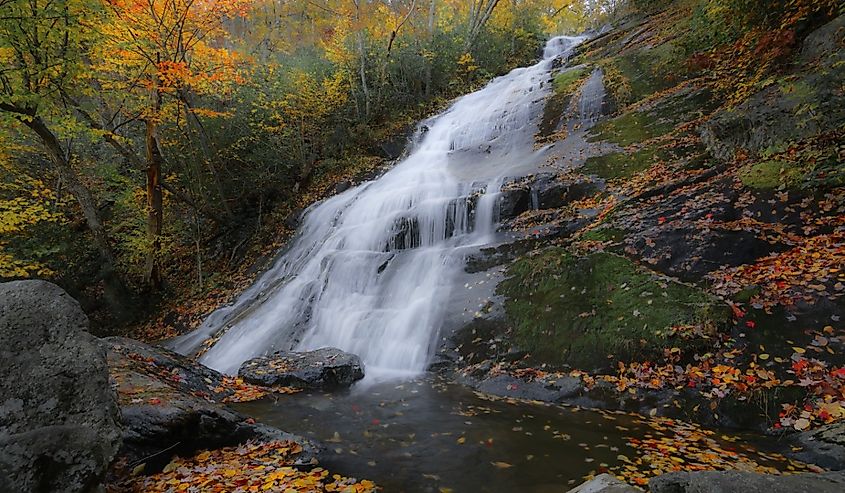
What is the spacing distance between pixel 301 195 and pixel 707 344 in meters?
14.9

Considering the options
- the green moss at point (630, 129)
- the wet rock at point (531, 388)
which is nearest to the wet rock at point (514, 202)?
the green moss at point (630, 129)

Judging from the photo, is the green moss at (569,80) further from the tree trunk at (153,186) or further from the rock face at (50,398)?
the rock face at (50,398)

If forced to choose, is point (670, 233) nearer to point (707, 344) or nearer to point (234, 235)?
point (707, 344)

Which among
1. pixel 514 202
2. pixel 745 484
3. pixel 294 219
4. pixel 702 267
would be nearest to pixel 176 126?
pixel 294 219

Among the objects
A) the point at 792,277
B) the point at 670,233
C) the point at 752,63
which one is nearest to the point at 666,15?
the point at 752,63

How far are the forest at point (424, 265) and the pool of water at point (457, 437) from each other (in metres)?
0.04

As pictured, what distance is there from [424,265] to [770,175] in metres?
6.61

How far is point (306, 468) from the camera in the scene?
4156mm

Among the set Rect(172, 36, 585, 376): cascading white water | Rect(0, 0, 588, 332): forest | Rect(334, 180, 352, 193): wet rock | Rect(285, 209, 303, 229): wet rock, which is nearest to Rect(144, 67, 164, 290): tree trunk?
Rect(0, 0, 588, 332): forest

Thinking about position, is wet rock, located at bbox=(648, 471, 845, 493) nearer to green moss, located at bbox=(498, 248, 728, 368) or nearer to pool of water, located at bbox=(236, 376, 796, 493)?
pool of water, located at bbox=(236, 376, 796, 493)

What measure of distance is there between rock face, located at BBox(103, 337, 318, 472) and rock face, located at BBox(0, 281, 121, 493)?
2.30ft

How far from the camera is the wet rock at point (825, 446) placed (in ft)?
12.9

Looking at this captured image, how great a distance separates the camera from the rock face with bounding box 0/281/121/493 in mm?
2736

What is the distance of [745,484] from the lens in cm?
232
